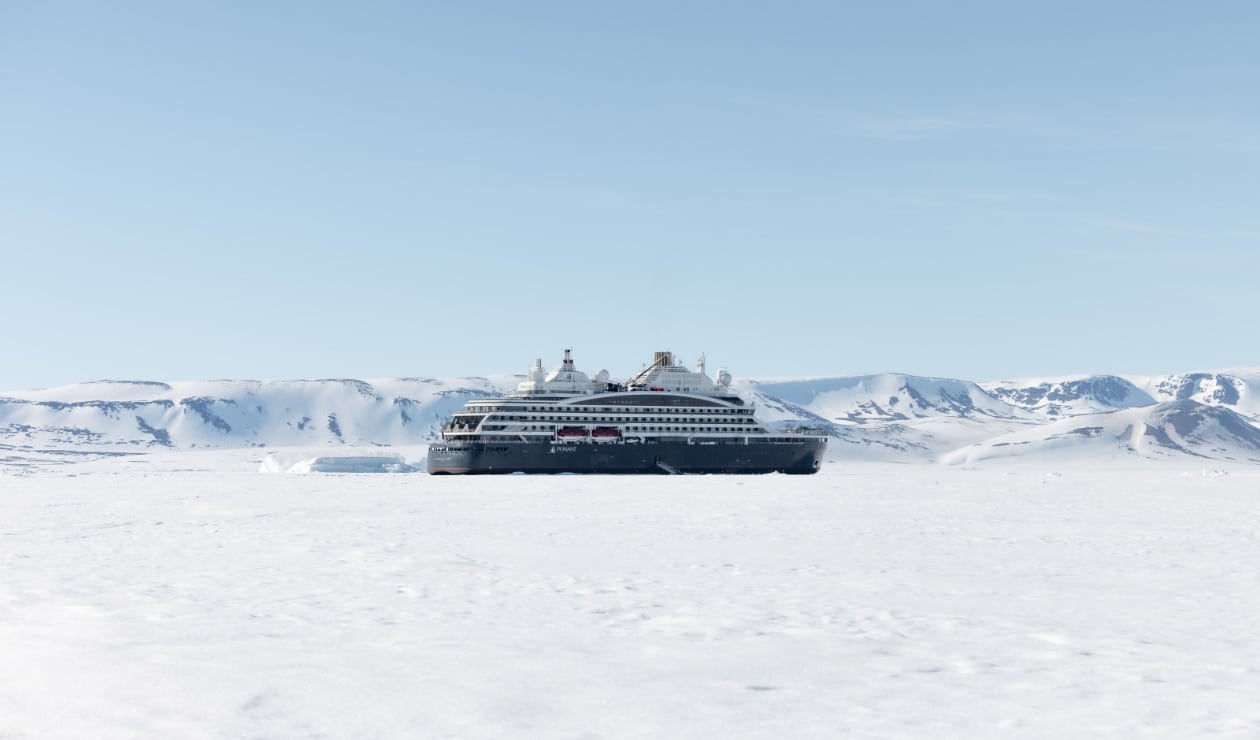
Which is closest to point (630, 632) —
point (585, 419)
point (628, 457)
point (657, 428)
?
point (628, 457)

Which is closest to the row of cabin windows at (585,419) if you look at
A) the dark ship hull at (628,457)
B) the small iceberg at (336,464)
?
the dark ship hull at (628,457)

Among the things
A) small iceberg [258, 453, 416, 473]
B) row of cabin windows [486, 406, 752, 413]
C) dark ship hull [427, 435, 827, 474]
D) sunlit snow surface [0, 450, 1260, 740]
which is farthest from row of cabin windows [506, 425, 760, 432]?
sunlit snow surface [0, 450, 1260, 740]

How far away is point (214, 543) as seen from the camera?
2498 centimetres

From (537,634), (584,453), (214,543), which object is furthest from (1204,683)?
(584,453)

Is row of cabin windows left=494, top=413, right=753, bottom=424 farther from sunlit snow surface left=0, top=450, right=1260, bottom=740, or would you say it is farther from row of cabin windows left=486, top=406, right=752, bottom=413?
sunlit snow surface left=0, top=450, right=1260, bottom=740

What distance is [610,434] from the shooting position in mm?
90062

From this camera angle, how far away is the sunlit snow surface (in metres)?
10.1

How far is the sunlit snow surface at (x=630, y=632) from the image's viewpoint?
10094mm

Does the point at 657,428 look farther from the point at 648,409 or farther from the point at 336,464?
the point at 336,464

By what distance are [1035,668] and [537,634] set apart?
5.53 meters

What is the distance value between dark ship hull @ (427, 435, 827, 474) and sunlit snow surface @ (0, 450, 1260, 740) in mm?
59128

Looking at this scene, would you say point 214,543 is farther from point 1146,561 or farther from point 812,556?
point 1146,561

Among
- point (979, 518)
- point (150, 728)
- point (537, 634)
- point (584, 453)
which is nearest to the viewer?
point (150, 728)

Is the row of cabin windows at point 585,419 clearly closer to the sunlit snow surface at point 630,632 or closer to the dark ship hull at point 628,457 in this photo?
the dark ship hull at point 628,457
